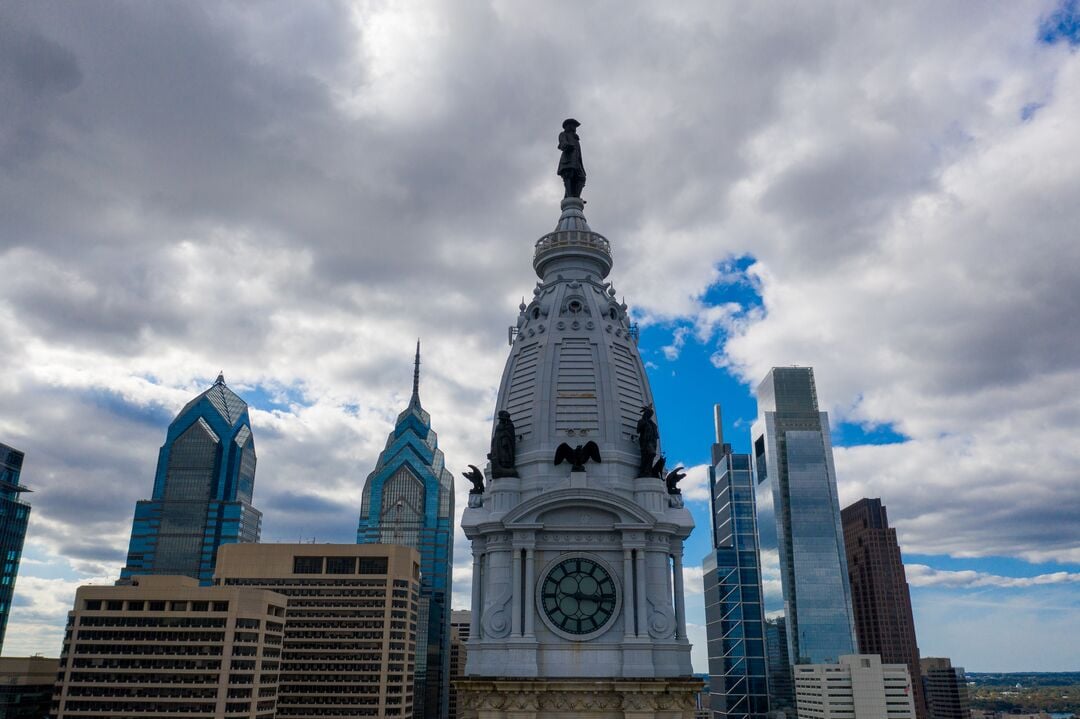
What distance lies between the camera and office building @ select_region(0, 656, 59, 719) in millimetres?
148375

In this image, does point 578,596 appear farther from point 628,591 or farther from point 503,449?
point 503,449

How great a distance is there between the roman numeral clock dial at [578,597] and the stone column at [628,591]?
0.54m

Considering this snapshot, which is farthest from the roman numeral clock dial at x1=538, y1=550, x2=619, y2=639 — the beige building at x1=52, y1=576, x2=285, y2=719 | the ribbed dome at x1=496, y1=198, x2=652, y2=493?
the beige building at x1=52, y1=576, x2=285, y2=719

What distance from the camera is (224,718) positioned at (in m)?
143

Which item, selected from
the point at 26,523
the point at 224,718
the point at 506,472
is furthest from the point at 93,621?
the point at 506,472

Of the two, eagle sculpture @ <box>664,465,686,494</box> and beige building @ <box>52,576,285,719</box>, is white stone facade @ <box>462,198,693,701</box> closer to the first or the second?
eagle sculpture @ <box>664,465,686,494</box>

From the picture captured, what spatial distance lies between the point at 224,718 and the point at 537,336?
126 m

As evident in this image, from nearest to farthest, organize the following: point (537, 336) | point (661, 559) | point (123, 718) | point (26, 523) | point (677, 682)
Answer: point (677, 682)
point (661, 559)
point (537, 336)
point (123, 718)
point (26, 523)

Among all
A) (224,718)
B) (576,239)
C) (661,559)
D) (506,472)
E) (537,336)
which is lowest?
(224,718)

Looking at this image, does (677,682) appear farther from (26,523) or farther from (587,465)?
(26,523)

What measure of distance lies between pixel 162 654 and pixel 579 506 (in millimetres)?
131474

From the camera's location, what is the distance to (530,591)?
39875 mm

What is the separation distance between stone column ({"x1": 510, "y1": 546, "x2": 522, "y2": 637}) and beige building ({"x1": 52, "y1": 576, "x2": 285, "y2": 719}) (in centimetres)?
12369

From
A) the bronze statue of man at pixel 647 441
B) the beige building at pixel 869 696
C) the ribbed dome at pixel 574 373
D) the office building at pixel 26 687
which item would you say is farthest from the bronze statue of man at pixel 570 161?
the beige building at pixel 869 696
